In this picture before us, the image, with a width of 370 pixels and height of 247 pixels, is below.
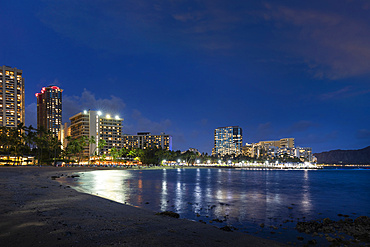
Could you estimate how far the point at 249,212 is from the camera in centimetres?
2405

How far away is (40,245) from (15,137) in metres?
135

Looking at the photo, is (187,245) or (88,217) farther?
(88,217)

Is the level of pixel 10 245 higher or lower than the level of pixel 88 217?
higher

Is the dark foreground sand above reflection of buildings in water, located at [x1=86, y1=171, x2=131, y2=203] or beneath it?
above

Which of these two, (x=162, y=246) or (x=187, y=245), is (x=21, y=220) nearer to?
(x=162, y=246)

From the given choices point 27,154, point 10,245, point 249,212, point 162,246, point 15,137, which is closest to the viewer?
point 10,245

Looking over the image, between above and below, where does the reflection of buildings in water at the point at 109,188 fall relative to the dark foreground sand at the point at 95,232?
below

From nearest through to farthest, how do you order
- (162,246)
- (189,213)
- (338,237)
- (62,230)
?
(162,246)
(62,230)
(338,237)
(189,213)

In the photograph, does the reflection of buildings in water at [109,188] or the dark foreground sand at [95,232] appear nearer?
the dark foreground sand at [95,232]

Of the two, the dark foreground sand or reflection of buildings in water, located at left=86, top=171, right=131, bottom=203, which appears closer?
the dark foreground sand

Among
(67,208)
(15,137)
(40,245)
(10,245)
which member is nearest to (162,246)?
(40,245)

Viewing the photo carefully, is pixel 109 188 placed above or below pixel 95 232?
below

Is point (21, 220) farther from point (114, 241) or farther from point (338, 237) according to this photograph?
point (338, 237)

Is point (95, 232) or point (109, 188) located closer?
point (95, 232)
